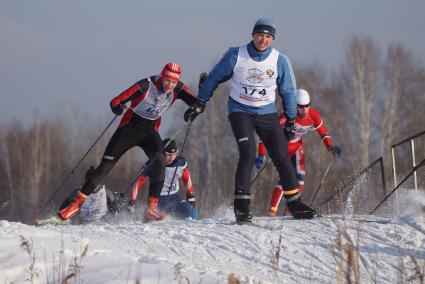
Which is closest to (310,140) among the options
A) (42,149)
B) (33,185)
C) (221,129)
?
(221,129)

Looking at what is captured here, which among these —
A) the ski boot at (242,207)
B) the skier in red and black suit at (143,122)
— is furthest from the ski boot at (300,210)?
the skier in red and black suit at (143,122)

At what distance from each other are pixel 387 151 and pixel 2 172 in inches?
1072

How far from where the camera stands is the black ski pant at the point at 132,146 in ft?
32.7

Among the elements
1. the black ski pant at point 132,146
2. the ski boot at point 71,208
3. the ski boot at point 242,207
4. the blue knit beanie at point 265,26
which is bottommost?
the ski boot at point 71,208

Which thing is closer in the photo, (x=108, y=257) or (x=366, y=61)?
(x=108, y=257)

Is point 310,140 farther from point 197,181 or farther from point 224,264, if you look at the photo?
point 224,264

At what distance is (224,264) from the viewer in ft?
20.8

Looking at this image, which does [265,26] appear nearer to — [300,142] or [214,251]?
[214,251]

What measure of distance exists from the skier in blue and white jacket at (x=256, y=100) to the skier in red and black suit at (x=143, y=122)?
1.44m

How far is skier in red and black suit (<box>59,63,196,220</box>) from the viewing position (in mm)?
10016

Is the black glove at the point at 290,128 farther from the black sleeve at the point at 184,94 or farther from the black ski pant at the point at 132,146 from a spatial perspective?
the black ski pant at the point at 132,146

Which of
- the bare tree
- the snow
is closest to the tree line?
the bare tree

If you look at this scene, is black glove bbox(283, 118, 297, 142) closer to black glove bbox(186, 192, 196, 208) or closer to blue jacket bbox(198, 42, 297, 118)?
blue jacket bbox(198, 42, 297, 118)

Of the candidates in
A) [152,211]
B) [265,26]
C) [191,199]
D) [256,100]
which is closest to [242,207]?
[256,100]
